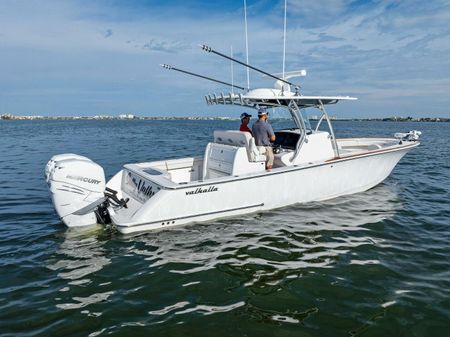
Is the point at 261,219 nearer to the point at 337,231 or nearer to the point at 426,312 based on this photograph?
the point at 337,231

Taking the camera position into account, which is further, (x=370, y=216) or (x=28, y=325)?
(x=370, y=216)

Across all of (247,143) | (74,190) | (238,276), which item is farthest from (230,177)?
(74,190)

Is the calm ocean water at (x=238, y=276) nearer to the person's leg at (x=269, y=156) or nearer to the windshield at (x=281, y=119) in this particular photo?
the person's leg at (x=269, y=156)

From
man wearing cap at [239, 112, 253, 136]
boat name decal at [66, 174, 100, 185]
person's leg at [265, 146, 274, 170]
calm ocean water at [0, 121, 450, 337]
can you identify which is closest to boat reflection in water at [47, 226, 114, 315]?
calm ocean water at [0, 121, 450, 337]

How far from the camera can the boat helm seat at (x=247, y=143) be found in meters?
8.15

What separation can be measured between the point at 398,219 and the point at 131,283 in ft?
19.6

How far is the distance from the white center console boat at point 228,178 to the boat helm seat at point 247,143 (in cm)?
2

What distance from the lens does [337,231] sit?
7113 mm

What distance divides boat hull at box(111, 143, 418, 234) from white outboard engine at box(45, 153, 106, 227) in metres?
0.60

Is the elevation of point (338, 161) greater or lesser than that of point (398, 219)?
greater

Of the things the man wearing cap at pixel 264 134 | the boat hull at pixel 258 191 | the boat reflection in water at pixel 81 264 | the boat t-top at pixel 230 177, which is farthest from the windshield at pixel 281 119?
the boat reflection in water at pixel 81 264

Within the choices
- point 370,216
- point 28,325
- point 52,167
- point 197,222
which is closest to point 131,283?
point 28,325

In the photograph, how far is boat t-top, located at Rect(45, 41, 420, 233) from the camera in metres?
6.77

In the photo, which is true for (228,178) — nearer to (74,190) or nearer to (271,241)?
(271,241)
